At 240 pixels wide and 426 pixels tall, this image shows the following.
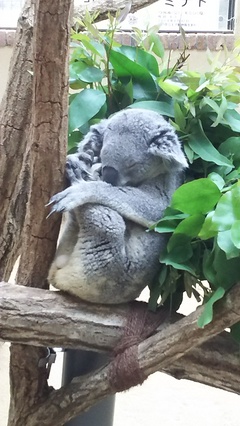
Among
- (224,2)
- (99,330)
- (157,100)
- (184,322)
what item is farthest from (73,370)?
(224,2)

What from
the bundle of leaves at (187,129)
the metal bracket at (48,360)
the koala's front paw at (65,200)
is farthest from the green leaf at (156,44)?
the metal bracket at (48,360)

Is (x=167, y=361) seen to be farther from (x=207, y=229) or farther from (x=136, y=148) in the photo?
(x=136, y=148)

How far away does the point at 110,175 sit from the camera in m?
1.50

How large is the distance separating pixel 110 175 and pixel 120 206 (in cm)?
9

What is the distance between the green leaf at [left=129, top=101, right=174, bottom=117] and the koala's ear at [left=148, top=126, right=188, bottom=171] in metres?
0.12

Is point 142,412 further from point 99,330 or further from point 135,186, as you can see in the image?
point 135,186

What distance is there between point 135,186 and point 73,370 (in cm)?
57

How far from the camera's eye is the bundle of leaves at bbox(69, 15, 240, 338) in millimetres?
1314

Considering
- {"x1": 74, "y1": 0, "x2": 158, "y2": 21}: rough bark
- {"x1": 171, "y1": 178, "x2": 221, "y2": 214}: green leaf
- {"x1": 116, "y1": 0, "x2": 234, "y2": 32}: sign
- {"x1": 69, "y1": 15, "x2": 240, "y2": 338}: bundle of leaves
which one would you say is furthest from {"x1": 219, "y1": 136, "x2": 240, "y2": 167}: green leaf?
{"x1": 116, "y1": 0, "x2": 234, "y2": 32}: sign

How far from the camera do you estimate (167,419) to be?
2.48 metres

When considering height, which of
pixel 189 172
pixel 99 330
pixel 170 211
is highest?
pixel 189 172

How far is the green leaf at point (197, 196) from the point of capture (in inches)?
51.6

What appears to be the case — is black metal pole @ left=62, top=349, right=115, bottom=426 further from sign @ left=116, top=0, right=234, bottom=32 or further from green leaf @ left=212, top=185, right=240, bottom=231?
sign @ left=116, top=0, right=234, bottom=32

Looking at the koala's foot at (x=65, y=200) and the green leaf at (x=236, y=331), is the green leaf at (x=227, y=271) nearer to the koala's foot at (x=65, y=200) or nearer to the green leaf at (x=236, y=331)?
the green leaf at (x=236, y=331)
